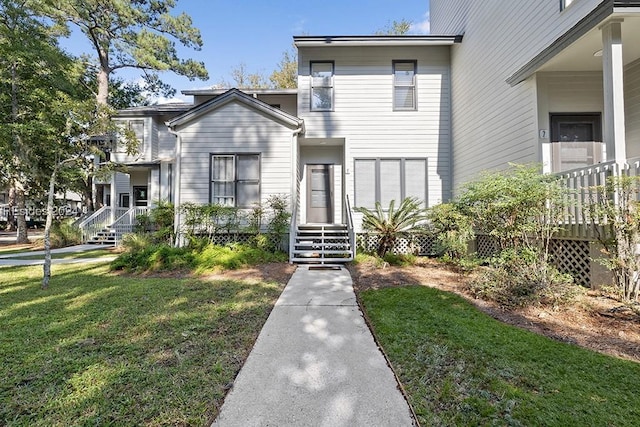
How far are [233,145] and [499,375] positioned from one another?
27.7 feet

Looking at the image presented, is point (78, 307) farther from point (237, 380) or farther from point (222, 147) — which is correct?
point (222, 147)

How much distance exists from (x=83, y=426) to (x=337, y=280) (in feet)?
14.8

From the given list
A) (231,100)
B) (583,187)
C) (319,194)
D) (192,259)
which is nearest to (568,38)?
(583,187)

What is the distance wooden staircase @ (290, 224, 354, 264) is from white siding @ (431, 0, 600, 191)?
13.1 feet

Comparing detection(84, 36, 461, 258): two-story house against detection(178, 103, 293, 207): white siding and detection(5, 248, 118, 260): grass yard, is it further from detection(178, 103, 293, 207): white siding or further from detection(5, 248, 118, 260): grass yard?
detection(5, 248, 118, 260): grass yard

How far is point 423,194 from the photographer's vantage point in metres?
9.96

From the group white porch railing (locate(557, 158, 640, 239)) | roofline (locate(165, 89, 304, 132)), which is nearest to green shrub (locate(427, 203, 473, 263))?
white porch railing (locate(557, 158, 640, 239))

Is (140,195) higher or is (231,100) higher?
(231,100)

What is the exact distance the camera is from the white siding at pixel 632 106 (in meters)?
6.06

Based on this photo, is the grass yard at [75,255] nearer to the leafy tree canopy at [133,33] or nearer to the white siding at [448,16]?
the leafy tree canopy at [133,33]

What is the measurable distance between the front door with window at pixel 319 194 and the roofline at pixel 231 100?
6.81 ft

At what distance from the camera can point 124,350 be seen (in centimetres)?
310

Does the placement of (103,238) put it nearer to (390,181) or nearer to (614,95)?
(390,181)

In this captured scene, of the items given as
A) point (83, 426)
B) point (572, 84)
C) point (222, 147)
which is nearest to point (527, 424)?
point (83, 426)
